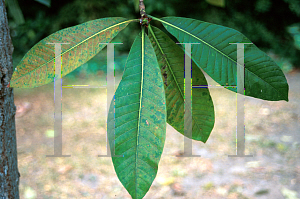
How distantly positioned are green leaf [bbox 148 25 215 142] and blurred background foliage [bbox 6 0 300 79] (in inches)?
82.4

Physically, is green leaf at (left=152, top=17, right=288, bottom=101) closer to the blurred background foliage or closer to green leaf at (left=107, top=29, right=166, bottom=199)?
green leaf at (left=107, top=29, right=166, bottom=199)

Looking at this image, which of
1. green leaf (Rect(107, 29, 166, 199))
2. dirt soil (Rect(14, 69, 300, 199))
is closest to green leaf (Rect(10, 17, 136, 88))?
green leaf (Rect(107, 29, 166, 199))

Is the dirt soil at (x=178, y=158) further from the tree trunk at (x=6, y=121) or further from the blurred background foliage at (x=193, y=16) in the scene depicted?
the tree trunk at (x=6, y=121)

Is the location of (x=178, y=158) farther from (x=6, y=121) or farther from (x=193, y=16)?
(x=6, y=121)

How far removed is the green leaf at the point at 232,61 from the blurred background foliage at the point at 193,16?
2.14 metres

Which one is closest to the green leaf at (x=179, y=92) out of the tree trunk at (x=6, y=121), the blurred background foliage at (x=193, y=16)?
the tree trunk at (x=6, y=121)

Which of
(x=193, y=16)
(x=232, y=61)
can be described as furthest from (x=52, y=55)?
(x=193, y=16)

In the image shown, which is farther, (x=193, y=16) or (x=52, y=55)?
(x=193, y=16)

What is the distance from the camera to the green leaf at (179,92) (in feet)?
1.64

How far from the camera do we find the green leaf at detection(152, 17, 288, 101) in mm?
441

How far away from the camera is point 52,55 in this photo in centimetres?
43

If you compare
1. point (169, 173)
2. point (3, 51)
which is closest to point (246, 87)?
point (3, 51)

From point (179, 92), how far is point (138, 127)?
169 millimetres

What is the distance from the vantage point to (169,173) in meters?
1.88
